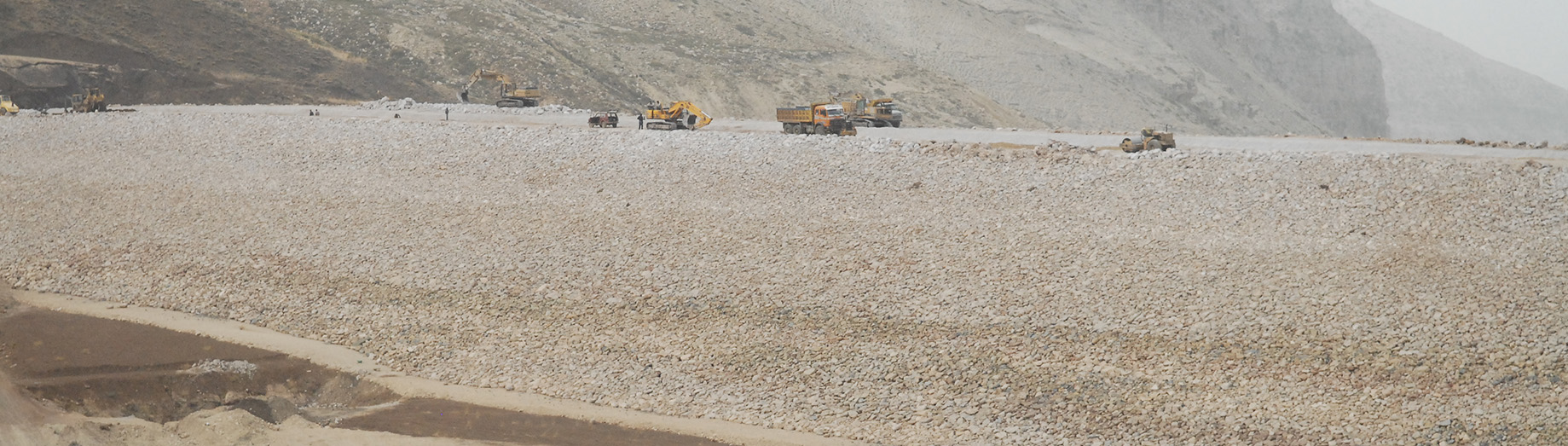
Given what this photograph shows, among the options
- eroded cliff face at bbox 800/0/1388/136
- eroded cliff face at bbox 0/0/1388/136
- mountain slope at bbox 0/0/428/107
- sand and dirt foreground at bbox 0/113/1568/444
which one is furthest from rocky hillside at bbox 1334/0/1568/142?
sand and dirt foreground at bbox 0/113/1568/444

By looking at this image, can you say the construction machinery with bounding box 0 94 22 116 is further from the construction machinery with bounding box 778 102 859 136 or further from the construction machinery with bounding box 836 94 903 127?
the construction machinery with bounding box 836 94 903 127

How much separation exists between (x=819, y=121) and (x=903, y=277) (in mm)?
10328

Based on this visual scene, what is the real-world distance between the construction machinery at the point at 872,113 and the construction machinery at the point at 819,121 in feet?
16.2

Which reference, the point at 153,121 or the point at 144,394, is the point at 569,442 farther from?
the point at 153,121

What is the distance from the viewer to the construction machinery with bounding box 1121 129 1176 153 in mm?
24938

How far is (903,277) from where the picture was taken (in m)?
21.2

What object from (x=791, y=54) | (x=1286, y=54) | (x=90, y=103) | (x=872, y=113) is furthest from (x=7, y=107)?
(x=1286, y=54)

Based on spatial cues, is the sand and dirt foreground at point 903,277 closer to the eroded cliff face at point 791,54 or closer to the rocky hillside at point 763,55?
the rocky hillside at point 763,55

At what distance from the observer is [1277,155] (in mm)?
23062

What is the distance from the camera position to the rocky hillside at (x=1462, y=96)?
125375 mm

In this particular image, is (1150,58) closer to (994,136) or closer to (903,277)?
(994,136)

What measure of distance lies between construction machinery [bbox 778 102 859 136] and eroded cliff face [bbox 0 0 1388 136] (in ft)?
93.7

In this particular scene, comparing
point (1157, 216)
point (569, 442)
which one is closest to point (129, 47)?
point (569, 442)

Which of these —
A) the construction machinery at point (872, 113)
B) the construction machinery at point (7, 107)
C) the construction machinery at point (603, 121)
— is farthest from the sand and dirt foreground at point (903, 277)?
the construction machinery at point (7, 107)
